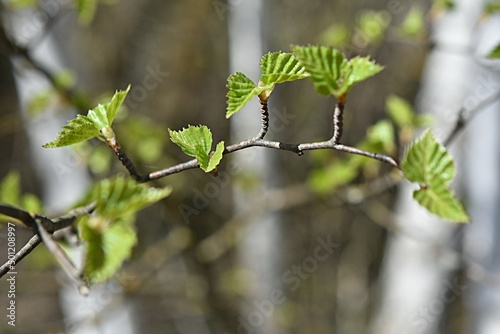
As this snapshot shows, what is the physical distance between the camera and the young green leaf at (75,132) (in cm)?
34

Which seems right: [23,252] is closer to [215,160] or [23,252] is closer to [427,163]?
[215,160]

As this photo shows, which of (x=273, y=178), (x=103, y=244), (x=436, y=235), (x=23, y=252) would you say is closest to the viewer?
(x=23, y=252)

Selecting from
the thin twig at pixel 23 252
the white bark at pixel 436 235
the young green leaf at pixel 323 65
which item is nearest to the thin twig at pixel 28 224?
the thin twig at pixel 23 252

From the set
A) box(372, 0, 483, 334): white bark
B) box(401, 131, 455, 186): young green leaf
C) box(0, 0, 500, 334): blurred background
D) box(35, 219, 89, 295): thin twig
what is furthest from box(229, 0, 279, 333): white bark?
box(35, 219, 89, 295): thin twig

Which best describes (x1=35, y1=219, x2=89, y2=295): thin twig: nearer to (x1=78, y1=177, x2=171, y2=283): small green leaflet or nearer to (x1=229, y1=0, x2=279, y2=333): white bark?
(x1=78, y1=177, x2=171, y2=283): small green leaflet

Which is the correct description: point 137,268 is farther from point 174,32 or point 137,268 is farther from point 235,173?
point 174,32

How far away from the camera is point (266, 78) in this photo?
0.32 m

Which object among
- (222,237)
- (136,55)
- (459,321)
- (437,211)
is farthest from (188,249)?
(136,55)

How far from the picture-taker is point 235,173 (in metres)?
1.36

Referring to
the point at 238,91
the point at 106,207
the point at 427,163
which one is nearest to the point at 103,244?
the point at 106,207

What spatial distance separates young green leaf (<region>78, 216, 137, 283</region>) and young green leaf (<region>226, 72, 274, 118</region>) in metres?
0.14

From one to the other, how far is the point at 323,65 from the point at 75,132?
19 cm

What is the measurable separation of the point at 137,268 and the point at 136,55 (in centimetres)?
168

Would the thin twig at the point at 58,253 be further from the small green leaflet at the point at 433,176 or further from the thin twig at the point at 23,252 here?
the small green leaflet at the point at 433,176
